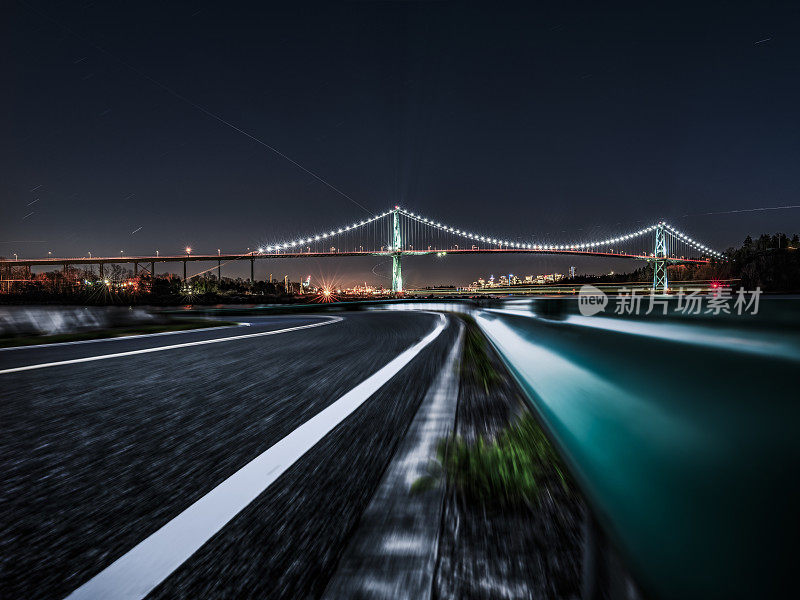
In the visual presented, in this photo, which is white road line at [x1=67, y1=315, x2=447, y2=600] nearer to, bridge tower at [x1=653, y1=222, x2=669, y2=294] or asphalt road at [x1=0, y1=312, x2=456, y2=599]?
asphalt road at [x1=0, y1=312, x2=456, y2=599]

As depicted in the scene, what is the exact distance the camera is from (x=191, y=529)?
4.56ft

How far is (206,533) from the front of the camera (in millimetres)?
1366

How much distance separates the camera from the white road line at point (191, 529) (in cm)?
111

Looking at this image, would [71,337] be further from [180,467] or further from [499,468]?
[499,468]

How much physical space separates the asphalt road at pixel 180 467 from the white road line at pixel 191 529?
0.03 metres

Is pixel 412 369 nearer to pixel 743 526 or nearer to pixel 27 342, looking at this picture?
pixel 743 526

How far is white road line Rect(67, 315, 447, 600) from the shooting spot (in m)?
1.11

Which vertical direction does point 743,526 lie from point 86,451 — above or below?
above

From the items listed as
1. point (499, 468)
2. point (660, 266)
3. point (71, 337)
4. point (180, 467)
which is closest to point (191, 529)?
point (180, 467)

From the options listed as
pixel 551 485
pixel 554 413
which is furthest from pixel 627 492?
pixel 554 413

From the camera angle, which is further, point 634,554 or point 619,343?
point 619,343

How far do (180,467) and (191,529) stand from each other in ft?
2.21

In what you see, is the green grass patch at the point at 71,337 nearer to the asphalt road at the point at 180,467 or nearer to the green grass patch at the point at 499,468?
the asphalt road at the point at 180,467

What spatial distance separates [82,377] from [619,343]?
16.4ft
